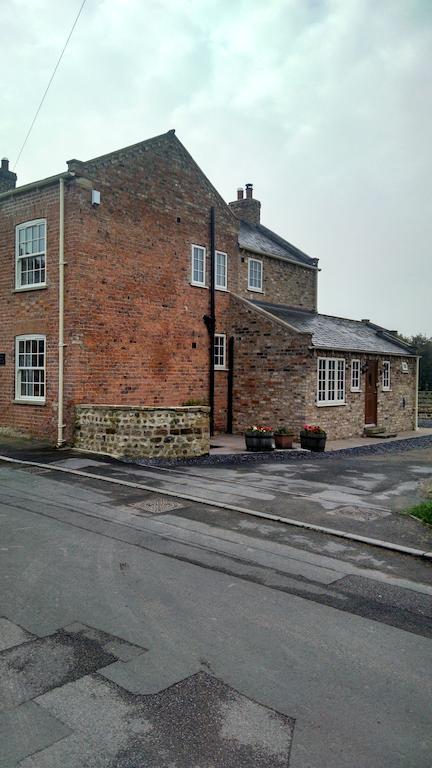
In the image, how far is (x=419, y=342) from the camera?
4756 cm

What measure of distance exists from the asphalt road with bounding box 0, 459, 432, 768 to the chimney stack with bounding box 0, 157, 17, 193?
15964 mm

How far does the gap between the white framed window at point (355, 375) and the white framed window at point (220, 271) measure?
5847mm

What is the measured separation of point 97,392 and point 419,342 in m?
37.5

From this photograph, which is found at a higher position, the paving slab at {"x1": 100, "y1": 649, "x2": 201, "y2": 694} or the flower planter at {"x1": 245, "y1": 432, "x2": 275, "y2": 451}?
the flower planter at {"x1": 245, "y1": 432, "x2": 275, "y2": 451}

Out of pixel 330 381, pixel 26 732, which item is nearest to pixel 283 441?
pixel 330 381

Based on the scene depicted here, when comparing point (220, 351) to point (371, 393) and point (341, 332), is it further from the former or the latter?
point (371, 393)

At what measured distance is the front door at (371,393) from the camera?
23.2 metres

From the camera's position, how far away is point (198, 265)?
2055 cm

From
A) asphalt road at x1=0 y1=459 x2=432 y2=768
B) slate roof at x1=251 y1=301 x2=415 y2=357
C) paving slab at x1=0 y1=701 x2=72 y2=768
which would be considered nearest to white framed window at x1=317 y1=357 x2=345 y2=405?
slate roof at x1=251 y1=301 x2=415 y2=357

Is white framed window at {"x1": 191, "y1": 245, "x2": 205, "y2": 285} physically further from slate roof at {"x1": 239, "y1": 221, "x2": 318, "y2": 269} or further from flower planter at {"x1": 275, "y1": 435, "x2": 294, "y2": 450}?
flower planter at {"x1": 275, "y1": 435, "x2": 294, "y2": 450}

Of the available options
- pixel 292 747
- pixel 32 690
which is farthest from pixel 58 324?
pixel 292 747

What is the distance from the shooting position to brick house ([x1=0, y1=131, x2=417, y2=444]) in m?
16.3

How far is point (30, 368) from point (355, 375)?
12176 millimetres

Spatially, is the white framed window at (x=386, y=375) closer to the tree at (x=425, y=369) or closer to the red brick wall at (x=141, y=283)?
the red brick wall at (x=141, y=283)
